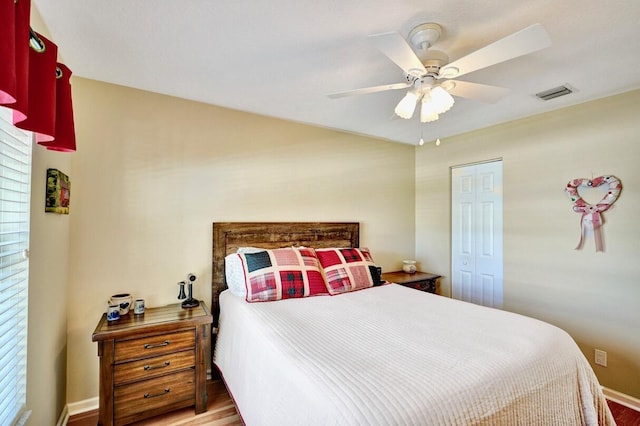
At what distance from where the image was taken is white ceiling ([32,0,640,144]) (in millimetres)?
1381

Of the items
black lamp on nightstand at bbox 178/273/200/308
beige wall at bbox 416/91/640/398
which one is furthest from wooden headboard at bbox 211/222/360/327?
beige wall at bbox 416/91/640/398

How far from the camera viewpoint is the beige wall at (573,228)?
221cm

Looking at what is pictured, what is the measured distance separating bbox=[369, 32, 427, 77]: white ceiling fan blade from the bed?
1359 mm

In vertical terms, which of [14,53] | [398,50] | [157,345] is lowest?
[157,345]

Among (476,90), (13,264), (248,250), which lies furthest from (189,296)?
(476,90)

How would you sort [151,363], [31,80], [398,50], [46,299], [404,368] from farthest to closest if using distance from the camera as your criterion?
[151,363] → [46,299] → [398,50] → [404,368] → [31,80]

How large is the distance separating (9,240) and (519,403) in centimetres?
218

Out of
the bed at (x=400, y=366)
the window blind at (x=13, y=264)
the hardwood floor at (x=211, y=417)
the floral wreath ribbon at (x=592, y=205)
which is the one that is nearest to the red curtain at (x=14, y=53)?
the window blind at (x=13, y=264)

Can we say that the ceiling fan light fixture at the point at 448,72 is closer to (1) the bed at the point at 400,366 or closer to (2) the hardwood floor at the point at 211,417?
(1) the bed at the point at 400,366

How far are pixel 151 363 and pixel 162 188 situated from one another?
1277 mm

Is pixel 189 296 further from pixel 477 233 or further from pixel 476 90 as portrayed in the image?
pixel 477 233

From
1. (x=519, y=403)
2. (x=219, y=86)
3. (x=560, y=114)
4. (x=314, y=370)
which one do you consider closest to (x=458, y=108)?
(x=560, y=114)

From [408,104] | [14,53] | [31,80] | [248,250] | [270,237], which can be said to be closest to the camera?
[14,53]

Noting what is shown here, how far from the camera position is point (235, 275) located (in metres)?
2.24
